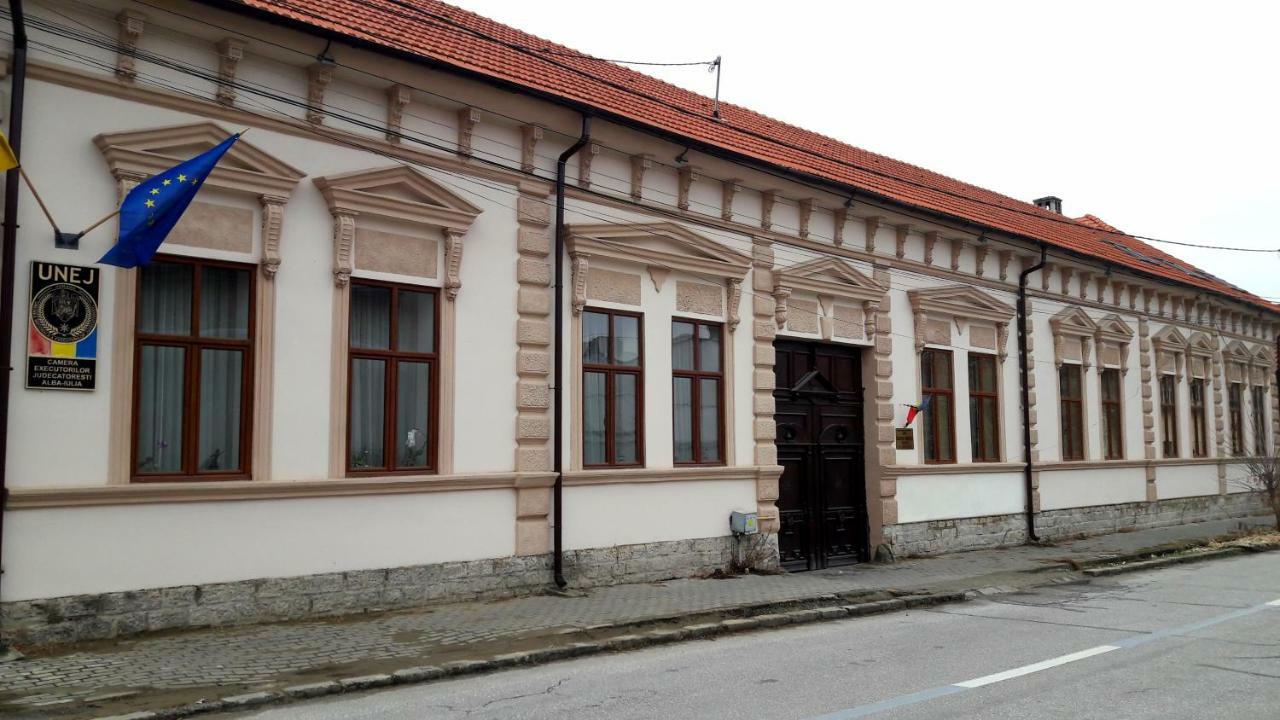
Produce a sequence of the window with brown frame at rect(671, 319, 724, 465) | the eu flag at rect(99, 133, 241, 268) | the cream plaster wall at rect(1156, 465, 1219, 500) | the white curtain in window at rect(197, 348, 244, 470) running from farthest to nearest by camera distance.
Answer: the cream plaster wall at rect(1156, 465, 1219, 500), the window with brown frame at rect(671, 319, 724, 465), the white curtain in window at rect(197, 348, 244, 470), the eu flag at rect(99, 133, 241, 268)

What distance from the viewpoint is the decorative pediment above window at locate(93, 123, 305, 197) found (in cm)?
909

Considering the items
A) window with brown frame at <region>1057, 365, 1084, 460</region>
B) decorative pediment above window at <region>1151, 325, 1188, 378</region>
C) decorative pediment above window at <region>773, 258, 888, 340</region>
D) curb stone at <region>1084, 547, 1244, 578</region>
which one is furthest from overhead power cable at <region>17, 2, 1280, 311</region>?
decorative pediment above window at <region>1151, 325, 1188, 378</region>

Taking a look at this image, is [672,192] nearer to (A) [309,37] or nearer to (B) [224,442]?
(A) [309,37]

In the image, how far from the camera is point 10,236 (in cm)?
840

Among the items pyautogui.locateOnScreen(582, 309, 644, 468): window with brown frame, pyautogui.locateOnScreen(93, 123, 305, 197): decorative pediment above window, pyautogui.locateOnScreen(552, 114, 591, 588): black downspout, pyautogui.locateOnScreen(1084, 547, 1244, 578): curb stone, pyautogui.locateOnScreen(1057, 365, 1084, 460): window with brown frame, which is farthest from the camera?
pyautogui.locateOnScreen(1057, 365, 1084, 460): window with brown frame

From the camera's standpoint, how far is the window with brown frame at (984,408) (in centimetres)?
1858

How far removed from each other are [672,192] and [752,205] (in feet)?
5.29

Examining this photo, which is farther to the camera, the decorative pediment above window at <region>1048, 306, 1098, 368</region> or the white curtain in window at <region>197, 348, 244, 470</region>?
the decorative pediment above window at <region>1048, 306, 1098, 368</region>

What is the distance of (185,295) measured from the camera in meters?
9.59

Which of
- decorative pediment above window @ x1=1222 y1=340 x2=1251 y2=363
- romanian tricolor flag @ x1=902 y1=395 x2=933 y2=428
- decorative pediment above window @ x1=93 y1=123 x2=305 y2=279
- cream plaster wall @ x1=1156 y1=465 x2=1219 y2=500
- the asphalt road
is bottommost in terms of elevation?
the asphalt road

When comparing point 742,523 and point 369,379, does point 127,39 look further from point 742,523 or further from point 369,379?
point 742,523

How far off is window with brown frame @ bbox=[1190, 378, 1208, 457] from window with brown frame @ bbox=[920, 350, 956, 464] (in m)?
11.5

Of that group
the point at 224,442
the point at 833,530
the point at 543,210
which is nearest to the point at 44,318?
the point at 224,442

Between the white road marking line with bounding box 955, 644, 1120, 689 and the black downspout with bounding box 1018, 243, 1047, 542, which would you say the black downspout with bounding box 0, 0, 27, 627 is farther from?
the black downspout with bounding box 1018, 243, 1047, 542
